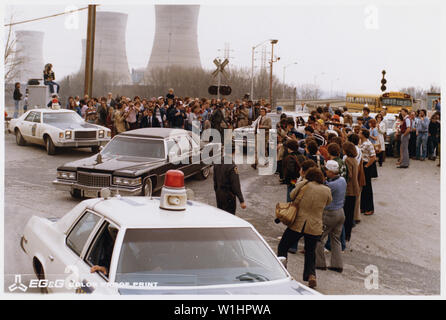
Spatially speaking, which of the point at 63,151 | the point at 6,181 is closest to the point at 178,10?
the point at 63,151

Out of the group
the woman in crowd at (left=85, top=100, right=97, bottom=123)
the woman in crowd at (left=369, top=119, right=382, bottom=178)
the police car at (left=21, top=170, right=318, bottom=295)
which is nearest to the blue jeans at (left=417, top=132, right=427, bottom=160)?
the woman in crowd at (left=369, top=119, right=382, bottom=178)

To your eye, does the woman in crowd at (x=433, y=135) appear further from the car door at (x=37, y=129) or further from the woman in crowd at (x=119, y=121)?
the car door at (x=37, y=129)

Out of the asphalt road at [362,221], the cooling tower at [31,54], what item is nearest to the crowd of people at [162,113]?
the asphalt road at [362,221]

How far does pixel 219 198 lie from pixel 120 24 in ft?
173

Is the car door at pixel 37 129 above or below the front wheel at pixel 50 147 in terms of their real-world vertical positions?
above

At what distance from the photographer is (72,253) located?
15.6 feet

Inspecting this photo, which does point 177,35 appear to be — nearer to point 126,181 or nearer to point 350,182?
point 126,181

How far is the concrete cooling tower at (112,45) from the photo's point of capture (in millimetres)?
56344

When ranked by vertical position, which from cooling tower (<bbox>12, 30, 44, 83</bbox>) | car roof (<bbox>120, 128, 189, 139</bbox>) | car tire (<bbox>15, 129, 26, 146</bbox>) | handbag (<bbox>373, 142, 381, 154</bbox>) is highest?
cooling tower (<bbox>12, 30, 44, 83</bbox>)

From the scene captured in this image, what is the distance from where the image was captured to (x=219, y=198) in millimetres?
7941

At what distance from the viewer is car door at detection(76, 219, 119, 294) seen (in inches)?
158

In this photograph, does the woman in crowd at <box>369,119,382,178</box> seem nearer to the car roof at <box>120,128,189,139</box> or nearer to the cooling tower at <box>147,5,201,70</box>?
the car roof at <box>120,128,189,139</box>

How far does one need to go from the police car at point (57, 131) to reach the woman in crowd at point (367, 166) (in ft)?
30.1
